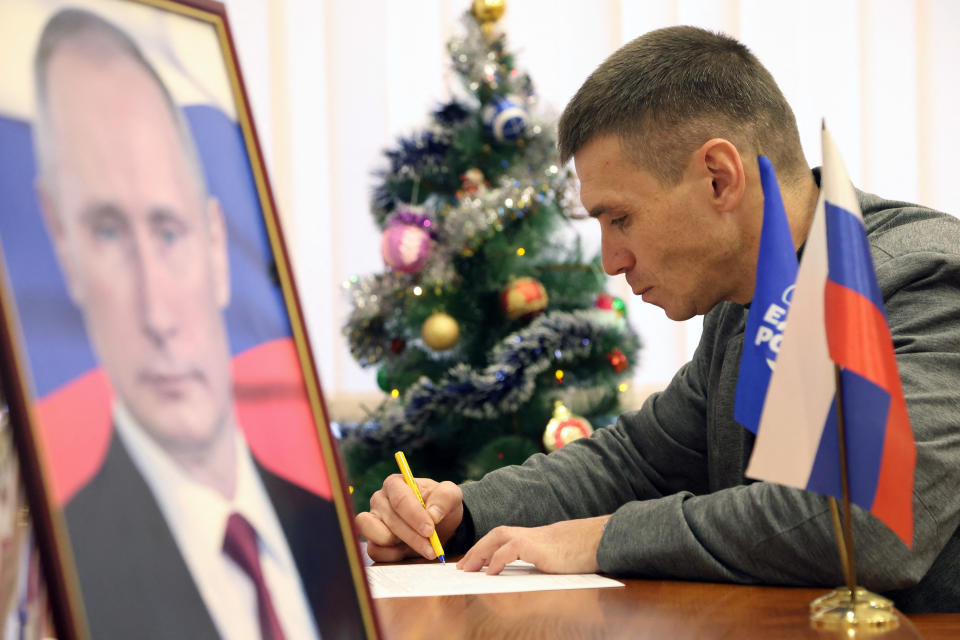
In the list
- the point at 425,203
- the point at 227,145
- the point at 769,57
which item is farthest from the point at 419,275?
the point at 227,145

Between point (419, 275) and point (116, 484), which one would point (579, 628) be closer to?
point (116, 484)

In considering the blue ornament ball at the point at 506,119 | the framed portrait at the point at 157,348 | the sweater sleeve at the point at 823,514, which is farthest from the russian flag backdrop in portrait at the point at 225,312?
the blue ornament ball at the point at 506,119

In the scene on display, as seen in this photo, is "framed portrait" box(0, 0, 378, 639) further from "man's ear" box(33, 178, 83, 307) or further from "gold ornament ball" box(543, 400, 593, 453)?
"gold ornament ball" box(543, 400, 593, 453)

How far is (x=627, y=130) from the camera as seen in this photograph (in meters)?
1.25

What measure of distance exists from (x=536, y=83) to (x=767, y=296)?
88.1 inches

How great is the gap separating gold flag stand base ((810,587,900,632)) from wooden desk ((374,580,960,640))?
10mm

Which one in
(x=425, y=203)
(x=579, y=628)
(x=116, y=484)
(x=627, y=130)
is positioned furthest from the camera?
(x=425, y=203)

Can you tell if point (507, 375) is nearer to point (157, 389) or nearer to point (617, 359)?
point (617, 359)

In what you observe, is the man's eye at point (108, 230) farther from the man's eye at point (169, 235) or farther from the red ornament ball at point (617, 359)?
the red ornament ball at point (617, 359)

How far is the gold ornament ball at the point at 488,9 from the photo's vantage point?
2504 mm

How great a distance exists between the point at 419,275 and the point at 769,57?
1.23m

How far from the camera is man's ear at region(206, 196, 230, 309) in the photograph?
44 cm

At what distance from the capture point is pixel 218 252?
0.45 metres

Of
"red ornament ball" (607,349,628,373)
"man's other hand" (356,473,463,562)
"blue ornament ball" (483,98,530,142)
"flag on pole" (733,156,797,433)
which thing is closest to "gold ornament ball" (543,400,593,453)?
"red ornament ball" (607,349,628,373)
